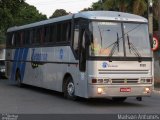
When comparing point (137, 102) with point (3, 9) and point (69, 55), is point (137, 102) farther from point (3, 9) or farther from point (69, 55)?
point (3, 9)

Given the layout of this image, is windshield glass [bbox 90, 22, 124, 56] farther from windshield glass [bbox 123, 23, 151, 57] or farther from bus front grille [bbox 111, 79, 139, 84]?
bus front grille [bbox 111, 79, 139, 84]

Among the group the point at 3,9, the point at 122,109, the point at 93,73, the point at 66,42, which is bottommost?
the point at 122,109

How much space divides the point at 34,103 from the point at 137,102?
157 inches

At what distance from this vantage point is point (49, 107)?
16266mm

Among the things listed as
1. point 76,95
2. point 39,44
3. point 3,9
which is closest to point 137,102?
point 76,95

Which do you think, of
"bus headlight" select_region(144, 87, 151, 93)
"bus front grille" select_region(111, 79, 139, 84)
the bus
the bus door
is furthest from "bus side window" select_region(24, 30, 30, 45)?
"bus headlight" select_region(144, 87, 151, 93)

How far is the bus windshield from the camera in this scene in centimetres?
1636

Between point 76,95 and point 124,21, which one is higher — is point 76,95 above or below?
below

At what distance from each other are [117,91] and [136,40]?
1950 mm

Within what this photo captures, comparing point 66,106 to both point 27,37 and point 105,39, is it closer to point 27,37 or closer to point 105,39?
point 105,39

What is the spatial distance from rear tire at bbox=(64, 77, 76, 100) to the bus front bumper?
1.98 m

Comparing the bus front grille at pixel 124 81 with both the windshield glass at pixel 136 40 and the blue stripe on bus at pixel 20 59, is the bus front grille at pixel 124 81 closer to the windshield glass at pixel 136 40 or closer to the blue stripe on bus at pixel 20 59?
the windshield glass at pixel 136 40

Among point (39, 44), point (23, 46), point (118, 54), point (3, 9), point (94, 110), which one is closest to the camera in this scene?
point (94, 110)

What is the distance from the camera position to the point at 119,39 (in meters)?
16.6
